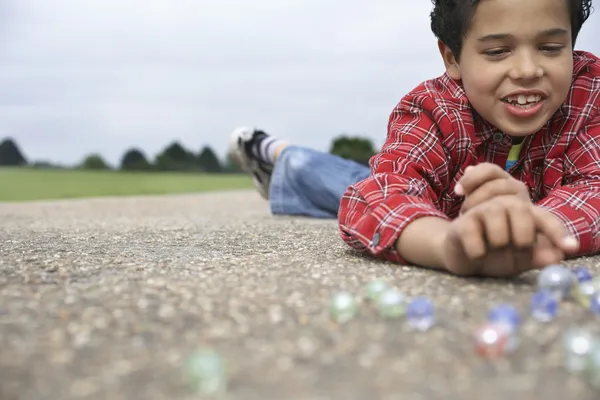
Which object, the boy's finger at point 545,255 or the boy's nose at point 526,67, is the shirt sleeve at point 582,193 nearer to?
the boy's nose at point 526,67

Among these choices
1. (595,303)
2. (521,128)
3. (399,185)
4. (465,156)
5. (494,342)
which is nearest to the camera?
(494,342)

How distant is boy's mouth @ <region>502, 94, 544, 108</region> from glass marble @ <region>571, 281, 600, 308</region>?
0.87 meters

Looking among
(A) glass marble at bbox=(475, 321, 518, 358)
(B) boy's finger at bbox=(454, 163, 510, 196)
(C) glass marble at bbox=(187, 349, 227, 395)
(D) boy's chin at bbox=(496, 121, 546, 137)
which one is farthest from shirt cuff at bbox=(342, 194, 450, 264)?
(C) glass marble at bbox=(187, 349, 227, 395)

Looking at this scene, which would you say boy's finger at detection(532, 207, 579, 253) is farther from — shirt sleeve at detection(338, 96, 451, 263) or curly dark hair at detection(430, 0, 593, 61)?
curly dark hair at detection(430, 0, 593, 61)

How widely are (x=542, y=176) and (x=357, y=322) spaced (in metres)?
1.44

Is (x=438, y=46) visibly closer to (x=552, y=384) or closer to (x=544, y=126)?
(x=544, y=126)

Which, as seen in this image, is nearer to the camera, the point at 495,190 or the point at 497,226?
the point at 497,226

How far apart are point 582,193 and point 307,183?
2.29 m

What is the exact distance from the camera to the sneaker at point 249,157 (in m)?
4.62

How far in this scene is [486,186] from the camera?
4.94 feet

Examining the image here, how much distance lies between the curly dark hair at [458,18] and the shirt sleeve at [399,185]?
0.23 metres

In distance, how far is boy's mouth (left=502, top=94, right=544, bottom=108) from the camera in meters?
2.13

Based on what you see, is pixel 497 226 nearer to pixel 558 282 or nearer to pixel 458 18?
pixel 558 282

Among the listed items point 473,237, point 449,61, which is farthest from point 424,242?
point 449,61
